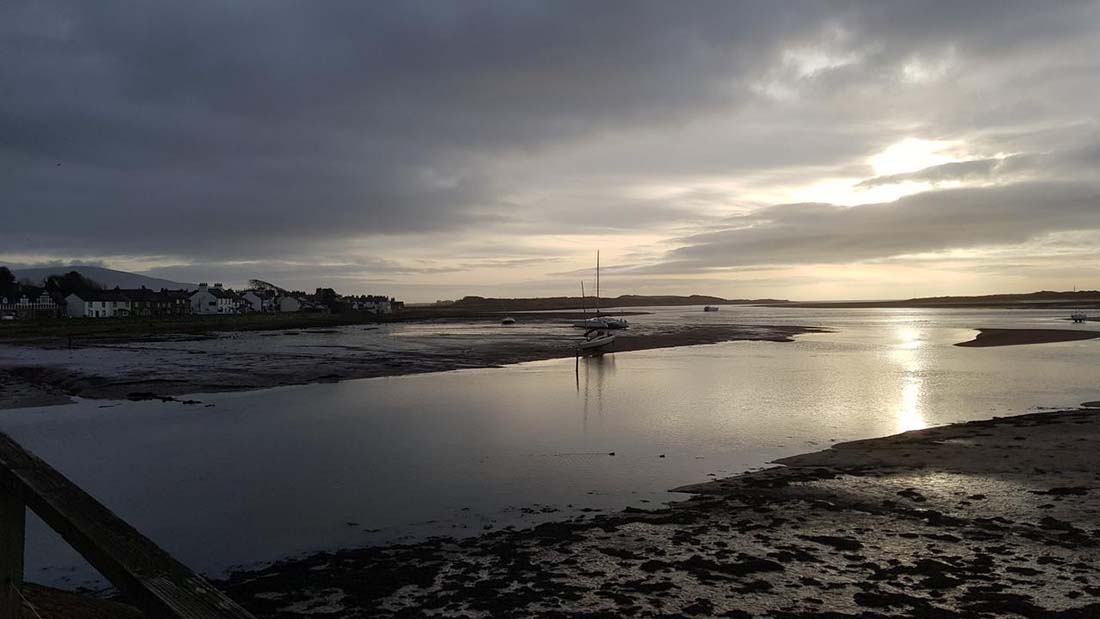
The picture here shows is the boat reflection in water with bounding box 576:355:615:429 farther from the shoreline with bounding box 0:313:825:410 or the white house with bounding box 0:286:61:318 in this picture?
the white house with bounding box 0:286:61:318

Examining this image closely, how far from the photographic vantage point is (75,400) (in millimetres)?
23969

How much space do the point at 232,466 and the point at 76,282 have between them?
140948 mm

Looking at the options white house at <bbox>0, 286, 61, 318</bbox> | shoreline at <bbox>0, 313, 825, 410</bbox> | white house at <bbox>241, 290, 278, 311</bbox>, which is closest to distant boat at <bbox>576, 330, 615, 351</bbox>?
shoreline at <bbox>0, 313, 825, 410</bbox>

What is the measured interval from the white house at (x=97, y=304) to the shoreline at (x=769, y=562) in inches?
4700

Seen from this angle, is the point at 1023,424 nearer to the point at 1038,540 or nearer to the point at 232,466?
the point at 1038,540

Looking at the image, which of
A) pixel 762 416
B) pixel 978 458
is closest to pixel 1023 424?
pixel 978 458

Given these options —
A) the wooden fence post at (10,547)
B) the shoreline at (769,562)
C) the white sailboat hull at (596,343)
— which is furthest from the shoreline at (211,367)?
the wooden fence post at (10,547)

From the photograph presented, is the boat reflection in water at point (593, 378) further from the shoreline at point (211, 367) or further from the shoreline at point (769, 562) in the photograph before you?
the shoreline at point (769, 562)

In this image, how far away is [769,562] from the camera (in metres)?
8.19

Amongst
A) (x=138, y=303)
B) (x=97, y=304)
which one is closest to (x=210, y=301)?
(x=138, y=303)

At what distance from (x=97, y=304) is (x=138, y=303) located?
248 inches

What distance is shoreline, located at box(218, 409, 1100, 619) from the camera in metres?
7.03

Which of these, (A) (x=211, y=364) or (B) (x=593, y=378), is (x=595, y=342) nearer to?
(B) (x=593, y=378)

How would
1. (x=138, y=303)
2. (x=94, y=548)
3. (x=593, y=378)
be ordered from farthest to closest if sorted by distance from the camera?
(x=138, y=303)
(x=593, y=378)
(x=94, y=548)
